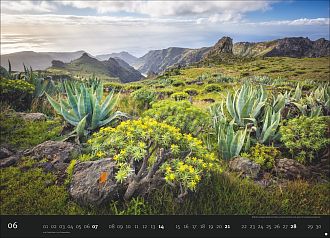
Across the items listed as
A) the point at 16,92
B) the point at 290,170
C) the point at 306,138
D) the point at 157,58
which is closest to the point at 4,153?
the point at 16,92

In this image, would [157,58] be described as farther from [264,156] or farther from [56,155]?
[56,155]

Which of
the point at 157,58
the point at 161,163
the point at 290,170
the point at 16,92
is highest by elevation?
the point at 157,58

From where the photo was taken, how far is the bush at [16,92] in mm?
4531

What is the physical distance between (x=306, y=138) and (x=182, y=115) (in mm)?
1518

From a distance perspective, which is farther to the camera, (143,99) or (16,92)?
(143,99)

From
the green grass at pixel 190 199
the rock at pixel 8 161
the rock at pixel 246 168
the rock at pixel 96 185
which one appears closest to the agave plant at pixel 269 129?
the rock at pixel 246 168

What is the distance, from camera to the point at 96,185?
6.91ft

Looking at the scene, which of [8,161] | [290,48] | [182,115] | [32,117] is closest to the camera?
[8,161]

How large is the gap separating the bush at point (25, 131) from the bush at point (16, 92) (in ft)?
2.57

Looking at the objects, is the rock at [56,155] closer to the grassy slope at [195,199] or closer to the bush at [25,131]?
the grassy slope at [195,199]

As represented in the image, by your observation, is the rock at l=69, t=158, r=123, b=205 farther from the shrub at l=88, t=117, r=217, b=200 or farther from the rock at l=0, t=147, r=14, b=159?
the rock at l=0, t=147, r=14, b=159

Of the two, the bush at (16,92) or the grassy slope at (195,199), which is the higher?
the bush at (16,92)

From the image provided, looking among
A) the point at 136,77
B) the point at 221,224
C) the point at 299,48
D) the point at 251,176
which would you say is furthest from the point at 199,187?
the point at 136,77

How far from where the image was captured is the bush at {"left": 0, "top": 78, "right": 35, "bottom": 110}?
14.9 ft
